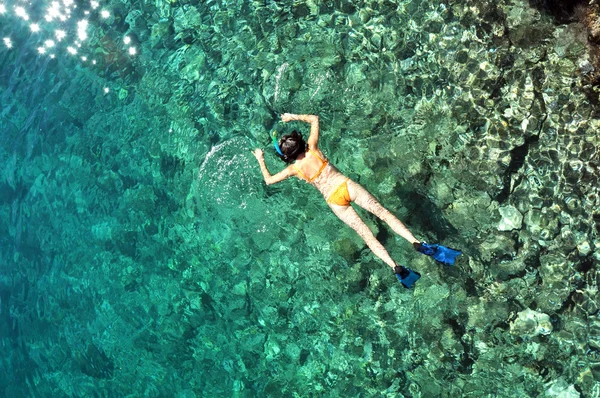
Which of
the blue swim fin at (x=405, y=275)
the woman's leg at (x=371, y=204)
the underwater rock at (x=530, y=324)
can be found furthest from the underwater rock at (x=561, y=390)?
the woman's leg at (x=371, y=204)

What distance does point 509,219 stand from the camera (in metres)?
6.46

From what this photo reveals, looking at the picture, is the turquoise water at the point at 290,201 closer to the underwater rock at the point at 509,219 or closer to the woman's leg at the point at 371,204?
the underwater rock at the point at 509,219

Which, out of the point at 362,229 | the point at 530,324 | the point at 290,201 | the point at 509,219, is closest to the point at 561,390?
the point at 530,324

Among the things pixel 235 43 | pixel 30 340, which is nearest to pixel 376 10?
pixel 235 43

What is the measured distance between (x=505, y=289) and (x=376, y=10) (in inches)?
165

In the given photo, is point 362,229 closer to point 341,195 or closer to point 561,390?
point 341,195

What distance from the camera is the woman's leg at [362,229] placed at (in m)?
6.25

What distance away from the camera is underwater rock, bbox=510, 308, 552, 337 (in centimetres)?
625

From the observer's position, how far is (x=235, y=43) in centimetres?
818

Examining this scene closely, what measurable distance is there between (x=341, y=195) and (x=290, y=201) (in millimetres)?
1272

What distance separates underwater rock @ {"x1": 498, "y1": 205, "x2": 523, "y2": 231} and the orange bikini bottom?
1.94m

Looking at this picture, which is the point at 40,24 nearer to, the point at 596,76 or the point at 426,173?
the point at 426,173

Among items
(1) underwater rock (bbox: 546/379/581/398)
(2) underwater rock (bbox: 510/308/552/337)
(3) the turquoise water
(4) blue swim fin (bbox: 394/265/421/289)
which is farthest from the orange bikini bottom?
(1) underwater rock (bbox: 546/379/581/398)

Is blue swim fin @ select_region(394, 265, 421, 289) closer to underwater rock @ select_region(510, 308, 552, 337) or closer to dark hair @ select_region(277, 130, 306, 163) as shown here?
underwater rock @ select_region(510, 308, 552, 337)
